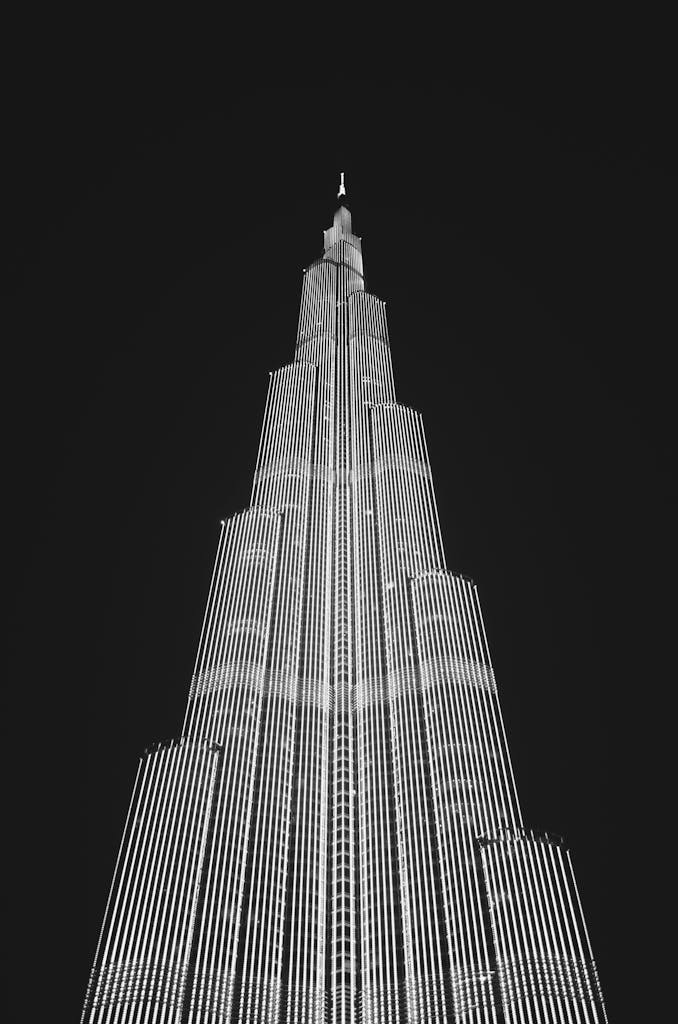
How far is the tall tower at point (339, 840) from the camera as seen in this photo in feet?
414

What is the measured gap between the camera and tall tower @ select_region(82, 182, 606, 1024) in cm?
12631

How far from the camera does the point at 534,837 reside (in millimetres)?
136250

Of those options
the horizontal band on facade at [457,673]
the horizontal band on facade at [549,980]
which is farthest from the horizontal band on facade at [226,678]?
the horizontal band on facade at [549,980]

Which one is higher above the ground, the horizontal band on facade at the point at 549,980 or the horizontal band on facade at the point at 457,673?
the horizontal band on facade at the point at 457,673

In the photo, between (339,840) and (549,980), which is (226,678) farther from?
(549,980)

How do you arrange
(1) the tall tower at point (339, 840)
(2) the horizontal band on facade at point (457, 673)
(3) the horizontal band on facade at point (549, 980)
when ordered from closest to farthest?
(3) the horizontal band on facade at point (549, 980) < (1) the tall tower at point (339, 840) < (2) the horizontal band on facade at point (457, 673)

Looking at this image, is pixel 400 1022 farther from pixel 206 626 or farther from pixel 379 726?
pixel 206 626

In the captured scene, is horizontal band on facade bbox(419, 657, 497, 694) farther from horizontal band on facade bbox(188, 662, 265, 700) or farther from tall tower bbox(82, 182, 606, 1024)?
horizontal band on facade bbox(188, 662, 265, 700)

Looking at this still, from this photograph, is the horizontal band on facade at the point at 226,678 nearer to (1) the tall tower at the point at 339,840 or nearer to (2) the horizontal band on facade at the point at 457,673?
(1) the tall tower at the point at 339,840

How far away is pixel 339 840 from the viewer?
158750 millimetres

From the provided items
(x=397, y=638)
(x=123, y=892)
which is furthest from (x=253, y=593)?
(x=123, y=892)

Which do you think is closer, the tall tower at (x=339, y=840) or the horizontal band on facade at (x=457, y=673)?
the tall tower at (x=339, y=840)

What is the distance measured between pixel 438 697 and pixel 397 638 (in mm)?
18457

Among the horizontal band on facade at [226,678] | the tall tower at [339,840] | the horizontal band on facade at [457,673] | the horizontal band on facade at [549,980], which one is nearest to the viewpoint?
the horizontal band on facade at [549,980]
